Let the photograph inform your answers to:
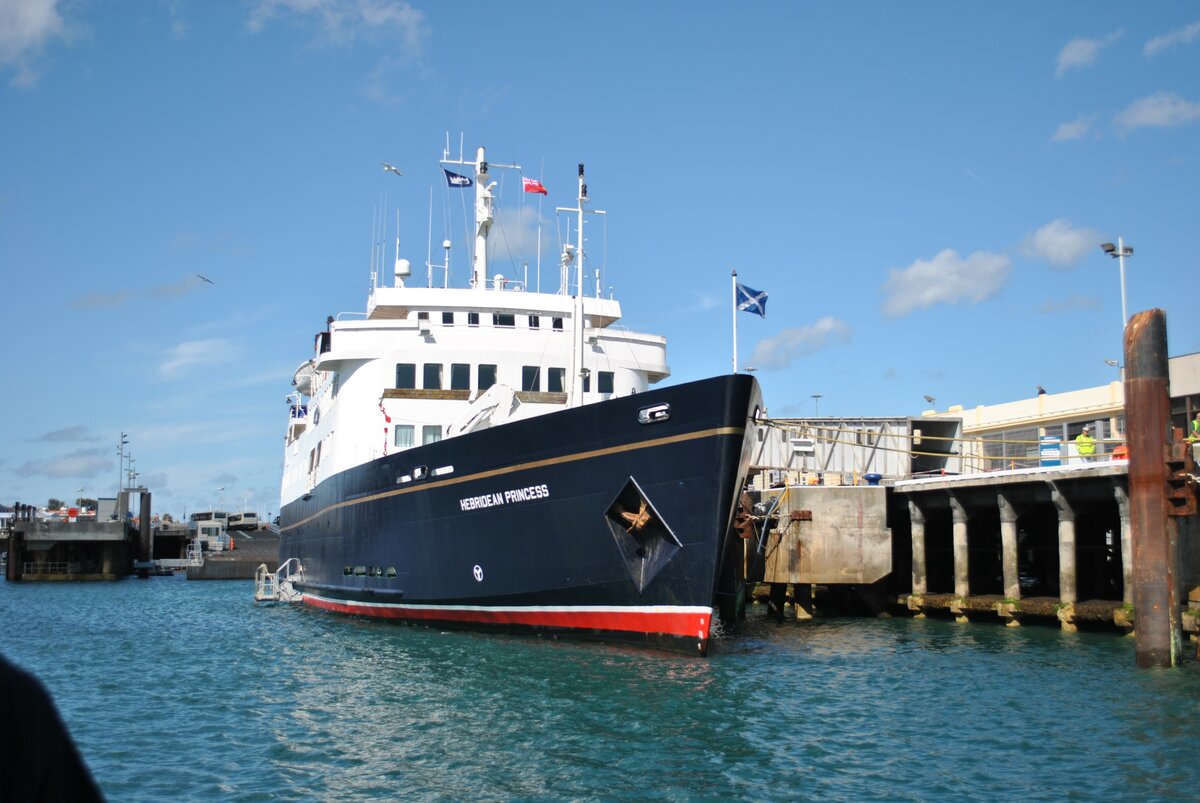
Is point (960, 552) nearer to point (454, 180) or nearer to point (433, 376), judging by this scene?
point (433, 376)

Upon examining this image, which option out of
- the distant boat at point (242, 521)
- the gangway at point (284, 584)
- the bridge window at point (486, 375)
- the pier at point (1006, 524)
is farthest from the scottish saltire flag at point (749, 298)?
the distant boat at point (242, 521)

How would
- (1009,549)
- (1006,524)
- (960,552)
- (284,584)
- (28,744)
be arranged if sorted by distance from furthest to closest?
(284,584) → (960,552) → (1006,524) → (1009,549) → (28,744)

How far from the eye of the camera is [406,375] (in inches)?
860

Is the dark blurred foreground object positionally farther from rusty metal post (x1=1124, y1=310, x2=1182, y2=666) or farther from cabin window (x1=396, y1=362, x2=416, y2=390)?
cabin window (x1=396, y1=362, x2=416, y2=390)

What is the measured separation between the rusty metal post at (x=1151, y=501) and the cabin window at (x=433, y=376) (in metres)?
13.0

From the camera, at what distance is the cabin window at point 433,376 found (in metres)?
21.9

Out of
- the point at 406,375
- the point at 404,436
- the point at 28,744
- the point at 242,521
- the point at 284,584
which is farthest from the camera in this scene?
the point at 242,521

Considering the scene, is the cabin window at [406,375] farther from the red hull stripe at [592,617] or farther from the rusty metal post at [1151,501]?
the rusty metal post at [1151,501]

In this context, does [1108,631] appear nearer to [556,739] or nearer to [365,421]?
[556,739]

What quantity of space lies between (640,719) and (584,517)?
4691 mm

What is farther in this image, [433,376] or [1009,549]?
[433,376]

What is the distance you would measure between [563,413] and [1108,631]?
430 inches

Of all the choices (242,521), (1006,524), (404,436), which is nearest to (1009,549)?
(1006,524)

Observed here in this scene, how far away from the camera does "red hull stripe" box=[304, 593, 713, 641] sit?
1483 cm
